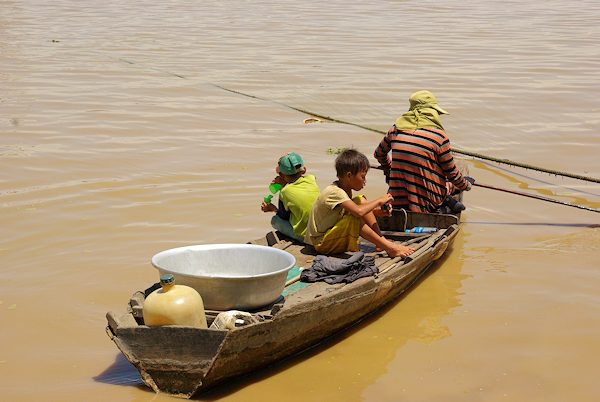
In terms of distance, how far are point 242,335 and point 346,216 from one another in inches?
61.8

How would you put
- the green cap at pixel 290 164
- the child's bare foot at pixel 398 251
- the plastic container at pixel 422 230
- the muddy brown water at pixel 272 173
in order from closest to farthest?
the muddy brown water at pixel 272 173 < the child's bare foot at pixel 398 251 < the green cap at pixel 290 164 < the plastic container at pixel 422 230

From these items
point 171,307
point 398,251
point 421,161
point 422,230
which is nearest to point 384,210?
point 422,230

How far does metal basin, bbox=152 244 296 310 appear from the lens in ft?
15.2

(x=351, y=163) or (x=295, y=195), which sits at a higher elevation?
(x=351, y=163)

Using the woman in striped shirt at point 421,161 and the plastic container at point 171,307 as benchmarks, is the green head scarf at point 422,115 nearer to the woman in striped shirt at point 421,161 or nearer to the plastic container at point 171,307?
the woman in striped shirt at point 421,161

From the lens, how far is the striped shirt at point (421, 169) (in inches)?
258

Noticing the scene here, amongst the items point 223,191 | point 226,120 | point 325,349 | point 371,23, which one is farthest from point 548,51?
point 325,349

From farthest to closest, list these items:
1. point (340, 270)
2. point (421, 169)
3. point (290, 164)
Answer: point (421, 169) → point (290, 164) → point (340, 270)

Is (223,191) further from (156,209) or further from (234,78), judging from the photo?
(234,78)

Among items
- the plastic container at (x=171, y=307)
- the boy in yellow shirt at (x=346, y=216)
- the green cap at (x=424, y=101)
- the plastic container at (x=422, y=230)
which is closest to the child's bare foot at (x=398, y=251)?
the boy in yellow shirt at (x=346, y=216)

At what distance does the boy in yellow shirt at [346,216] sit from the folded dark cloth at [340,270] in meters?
0.33

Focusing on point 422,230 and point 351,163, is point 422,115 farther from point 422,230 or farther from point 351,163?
point 351,163

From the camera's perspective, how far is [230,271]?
5.19 meters

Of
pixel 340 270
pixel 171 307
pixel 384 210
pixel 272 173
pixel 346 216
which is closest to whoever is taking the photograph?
pixel 171 307
